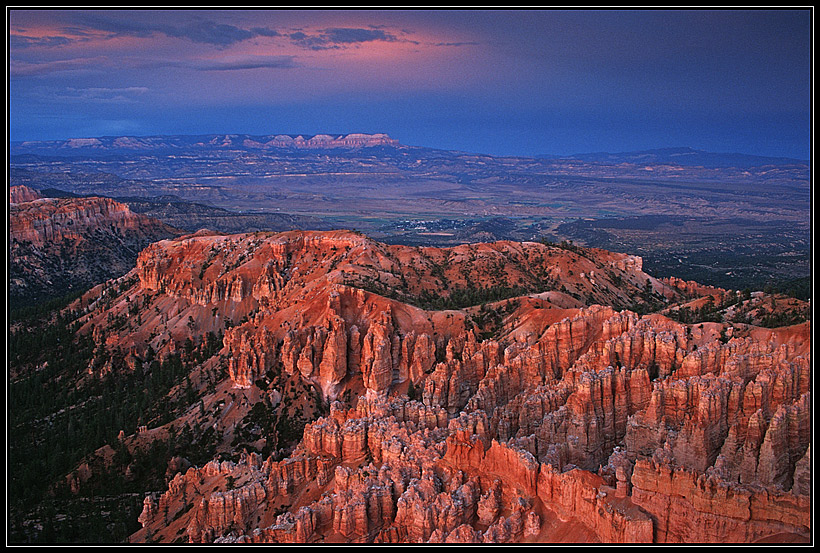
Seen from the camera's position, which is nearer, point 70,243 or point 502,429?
point 502,429

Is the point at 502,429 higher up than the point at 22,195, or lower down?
lower down

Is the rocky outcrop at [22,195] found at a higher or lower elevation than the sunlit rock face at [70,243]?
higher

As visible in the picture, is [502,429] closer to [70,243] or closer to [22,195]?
[70,243]

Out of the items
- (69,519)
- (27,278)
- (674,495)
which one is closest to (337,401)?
(69,519)

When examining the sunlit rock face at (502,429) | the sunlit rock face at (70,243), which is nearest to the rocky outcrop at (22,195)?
the sunlit rock face at (70,243)

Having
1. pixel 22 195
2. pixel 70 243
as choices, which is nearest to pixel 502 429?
pixel 70 243

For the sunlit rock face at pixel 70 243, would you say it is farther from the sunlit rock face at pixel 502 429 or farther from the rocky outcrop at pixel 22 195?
the sunlit rock face at pixel 502 429

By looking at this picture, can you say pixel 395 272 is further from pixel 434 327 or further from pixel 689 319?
pixel 689 319

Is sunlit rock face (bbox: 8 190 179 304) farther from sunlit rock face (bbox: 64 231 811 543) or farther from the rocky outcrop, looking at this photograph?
sunlit rock face (bbox: 64 231 811 543)

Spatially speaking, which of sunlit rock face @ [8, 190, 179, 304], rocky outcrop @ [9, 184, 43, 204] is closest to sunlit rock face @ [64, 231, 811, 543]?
sunlit rock face @ [8, 190, 179, 304]

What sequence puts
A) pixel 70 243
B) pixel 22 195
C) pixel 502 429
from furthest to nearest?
pixel 22 195
pixel 70 243
pixel 502 429
